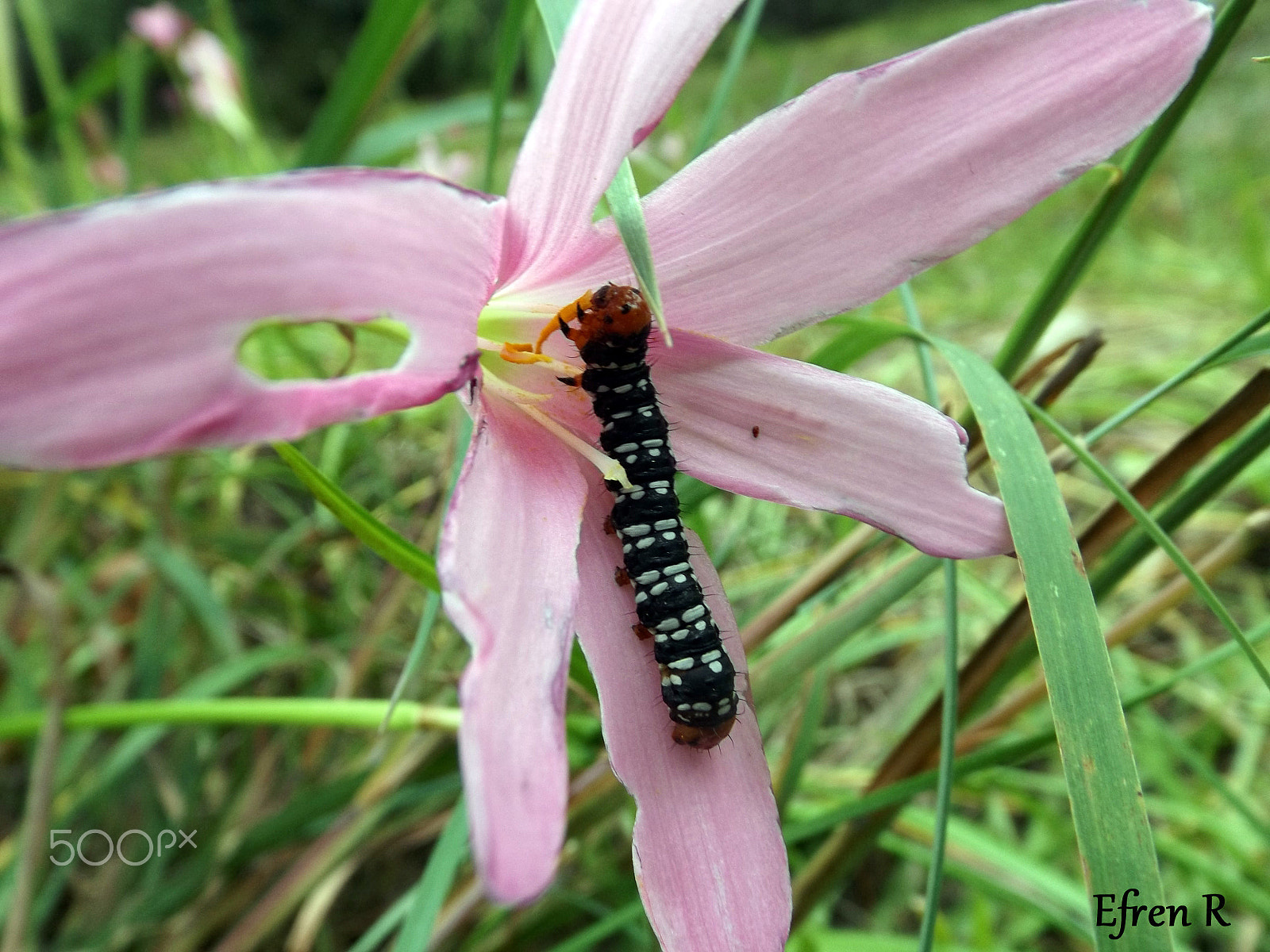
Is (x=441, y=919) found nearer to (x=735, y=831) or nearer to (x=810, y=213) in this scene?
(x=735, y=831)

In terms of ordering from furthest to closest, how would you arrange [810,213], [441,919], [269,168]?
[269,168]
[441,919]
[810,213]

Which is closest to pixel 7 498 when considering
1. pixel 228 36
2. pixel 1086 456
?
pixel 228 36

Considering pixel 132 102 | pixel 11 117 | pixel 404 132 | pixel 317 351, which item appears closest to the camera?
pixel 404 132

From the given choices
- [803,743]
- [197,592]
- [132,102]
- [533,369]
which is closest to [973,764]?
[803,743]

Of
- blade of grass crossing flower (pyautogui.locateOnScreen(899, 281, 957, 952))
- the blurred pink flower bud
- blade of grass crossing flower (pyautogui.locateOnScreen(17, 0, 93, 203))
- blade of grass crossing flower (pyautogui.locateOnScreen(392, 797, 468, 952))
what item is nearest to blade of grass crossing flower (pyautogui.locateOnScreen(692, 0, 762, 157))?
blade of grass crossing flower (pyautogui.locateOnScreen(899, 281, 957, 952))

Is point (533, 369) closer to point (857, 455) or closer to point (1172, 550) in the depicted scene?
point (857, 455)
